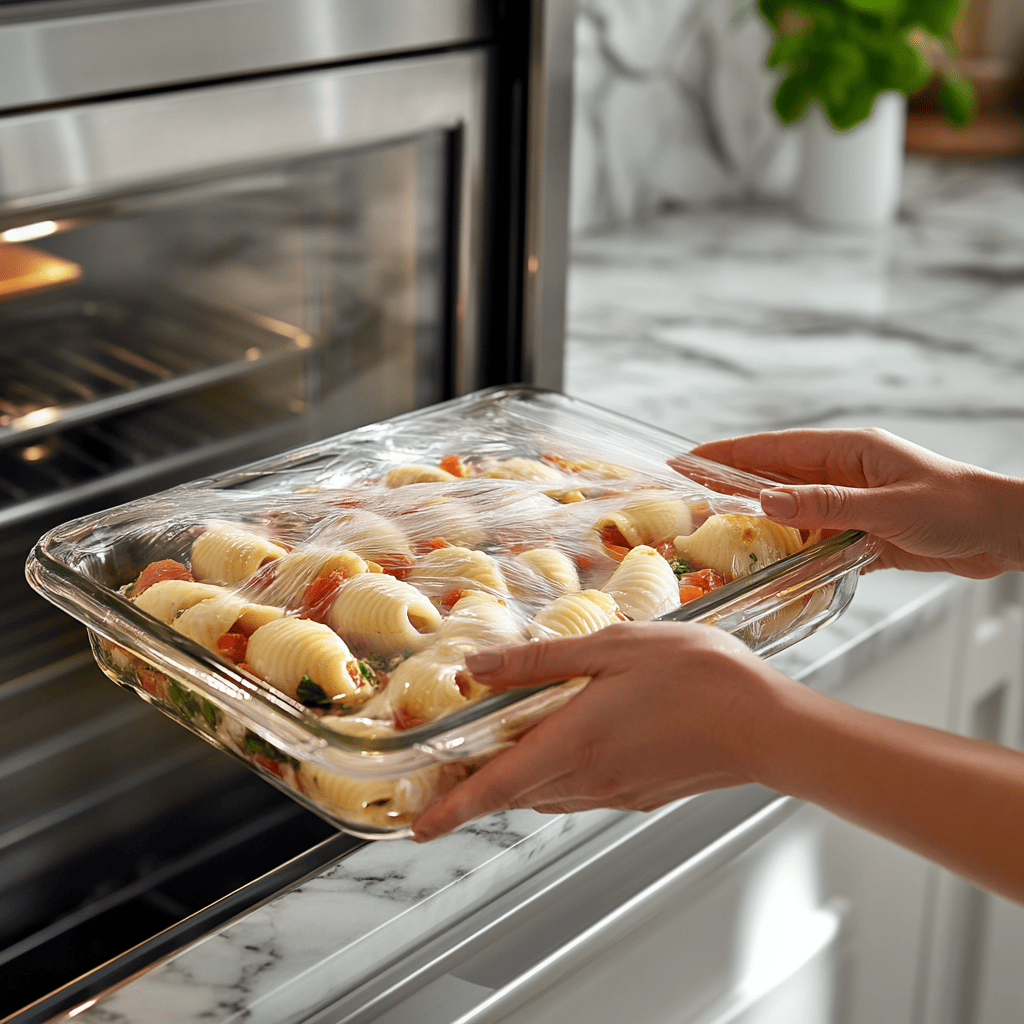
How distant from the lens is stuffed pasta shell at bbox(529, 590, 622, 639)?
48cm

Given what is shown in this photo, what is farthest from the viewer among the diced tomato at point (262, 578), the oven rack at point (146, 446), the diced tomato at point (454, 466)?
the oven rack at point (146, 446)

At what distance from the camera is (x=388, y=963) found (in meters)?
0.56

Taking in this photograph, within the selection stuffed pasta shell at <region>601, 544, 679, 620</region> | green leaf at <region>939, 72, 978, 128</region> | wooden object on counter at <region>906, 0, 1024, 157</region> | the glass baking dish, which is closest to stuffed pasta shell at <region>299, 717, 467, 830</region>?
the glass baking dish

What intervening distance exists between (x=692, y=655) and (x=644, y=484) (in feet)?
0.49

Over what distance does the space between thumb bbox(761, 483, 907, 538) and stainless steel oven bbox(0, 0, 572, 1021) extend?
0.26 meters

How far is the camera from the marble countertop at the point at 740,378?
1.73 feet

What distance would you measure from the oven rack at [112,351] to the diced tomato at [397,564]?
11.0 inches

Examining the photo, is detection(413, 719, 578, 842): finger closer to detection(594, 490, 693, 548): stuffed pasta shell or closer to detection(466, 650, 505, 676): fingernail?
detection(466, 650, 505, 676): fingernail

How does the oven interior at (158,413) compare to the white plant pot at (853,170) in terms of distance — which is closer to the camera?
the oven interior at (158,413)

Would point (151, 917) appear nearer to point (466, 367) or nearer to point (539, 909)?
point (539, 909)

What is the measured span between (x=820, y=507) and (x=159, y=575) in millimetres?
289

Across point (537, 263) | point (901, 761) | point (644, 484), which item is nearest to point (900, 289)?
point (537, 263)

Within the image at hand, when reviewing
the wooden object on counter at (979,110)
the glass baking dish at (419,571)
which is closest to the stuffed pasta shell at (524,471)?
the glass baking dish at (419,571)

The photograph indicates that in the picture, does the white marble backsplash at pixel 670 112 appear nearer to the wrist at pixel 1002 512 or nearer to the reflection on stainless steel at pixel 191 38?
the reflection on stainless steel at pixel 191 38
